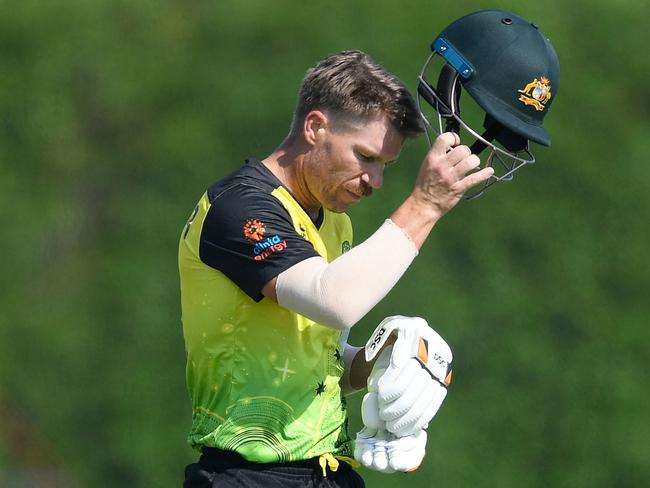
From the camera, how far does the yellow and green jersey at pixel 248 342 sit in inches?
101

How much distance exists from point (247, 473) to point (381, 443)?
1.00 ft

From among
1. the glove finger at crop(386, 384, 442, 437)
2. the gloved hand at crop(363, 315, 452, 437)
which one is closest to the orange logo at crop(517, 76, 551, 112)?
the gloved hand at crop(363, 315, 452, 437)

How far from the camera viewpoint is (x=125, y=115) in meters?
4.48

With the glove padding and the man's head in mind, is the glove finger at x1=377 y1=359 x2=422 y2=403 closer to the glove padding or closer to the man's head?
the glove padding

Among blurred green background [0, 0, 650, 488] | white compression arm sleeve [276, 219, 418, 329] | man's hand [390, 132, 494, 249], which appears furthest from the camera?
blurred green background [0, 0, 650, 488]

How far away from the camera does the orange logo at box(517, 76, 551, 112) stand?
2.63 meters

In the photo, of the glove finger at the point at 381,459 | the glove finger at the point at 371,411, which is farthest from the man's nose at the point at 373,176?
the glove finger at the point at 381,459

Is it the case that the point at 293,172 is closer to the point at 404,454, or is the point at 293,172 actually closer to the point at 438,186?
the point at 438,186

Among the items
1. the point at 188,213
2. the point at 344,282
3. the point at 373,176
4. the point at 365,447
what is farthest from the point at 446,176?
the point at 188,213

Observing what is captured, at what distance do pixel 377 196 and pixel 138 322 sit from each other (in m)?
1.00

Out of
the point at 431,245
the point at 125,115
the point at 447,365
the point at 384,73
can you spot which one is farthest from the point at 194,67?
the point at 447,365

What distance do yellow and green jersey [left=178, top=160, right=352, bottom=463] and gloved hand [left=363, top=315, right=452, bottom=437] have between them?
13 cm

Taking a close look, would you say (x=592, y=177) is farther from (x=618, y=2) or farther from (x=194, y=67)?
(x=194, y=67)

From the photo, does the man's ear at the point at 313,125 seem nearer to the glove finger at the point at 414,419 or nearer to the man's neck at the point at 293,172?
the man's neck at the point at 293,172
